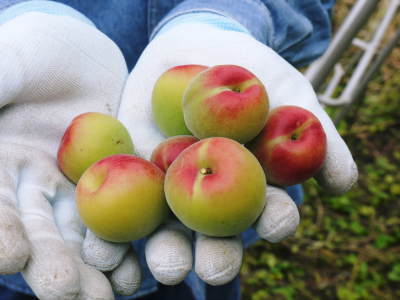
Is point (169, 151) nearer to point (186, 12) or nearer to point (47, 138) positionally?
point (47, 138)

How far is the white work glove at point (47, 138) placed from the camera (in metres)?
0.71

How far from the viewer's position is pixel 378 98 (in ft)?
9.84

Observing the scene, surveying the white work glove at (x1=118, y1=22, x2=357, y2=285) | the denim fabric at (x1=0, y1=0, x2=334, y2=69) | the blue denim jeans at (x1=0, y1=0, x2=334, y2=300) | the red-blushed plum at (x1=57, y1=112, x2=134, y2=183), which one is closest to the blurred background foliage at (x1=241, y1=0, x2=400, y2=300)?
the blue denim jeans at (x1=0, y1=0, x2=334, y2=300)

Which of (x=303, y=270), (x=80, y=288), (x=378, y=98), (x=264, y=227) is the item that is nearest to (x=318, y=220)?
(x=303, y=270)

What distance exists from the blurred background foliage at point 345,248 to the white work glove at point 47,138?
4.29 feet

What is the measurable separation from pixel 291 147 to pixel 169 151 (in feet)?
0.77

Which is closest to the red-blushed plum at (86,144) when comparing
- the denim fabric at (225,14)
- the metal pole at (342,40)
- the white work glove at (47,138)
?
the white work glove at (47,138)

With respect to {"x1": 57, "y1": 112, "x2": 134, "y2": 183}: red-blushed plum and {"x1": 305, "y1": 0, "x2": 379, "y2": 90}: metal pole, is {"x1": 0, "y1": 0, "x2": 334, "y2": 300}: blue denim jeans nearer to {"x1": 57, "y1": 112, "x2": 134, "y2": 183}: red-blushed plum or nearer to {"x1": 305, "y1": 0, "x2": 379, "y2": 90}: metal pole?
{"x1": 305, "y1": 0, "x2": 379, "y2": 90}: metal pole

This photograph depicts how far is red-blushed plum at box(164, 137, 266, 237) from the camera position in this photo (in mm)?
724

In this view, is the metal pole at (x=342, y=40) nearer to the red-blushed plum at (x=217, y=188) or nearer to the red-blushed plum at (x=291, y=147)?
the red-blushed plum at (x=291, y=147)

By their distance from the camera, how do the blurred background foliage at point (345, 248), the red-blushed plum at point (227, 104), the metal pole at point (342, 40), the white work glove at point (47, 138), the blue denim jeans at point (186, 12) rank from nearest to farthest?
1. the white work glove at point (47, 138)
2. the red-blushed plum at point (227, 104)
3. the blue denim jeans at point (186, 12)
4. the metal pole at point (342, 40)
5. the blurred background foliage at point (345, 248)

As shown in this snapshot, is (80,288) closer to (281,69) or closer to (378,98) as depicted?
(281,69)

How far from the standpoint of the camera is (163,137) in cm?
108

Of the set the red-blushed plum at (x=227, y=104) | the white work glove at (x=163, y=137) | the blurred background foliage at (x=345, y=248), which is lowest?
the blurred background foliage at (x=345, y=248)
